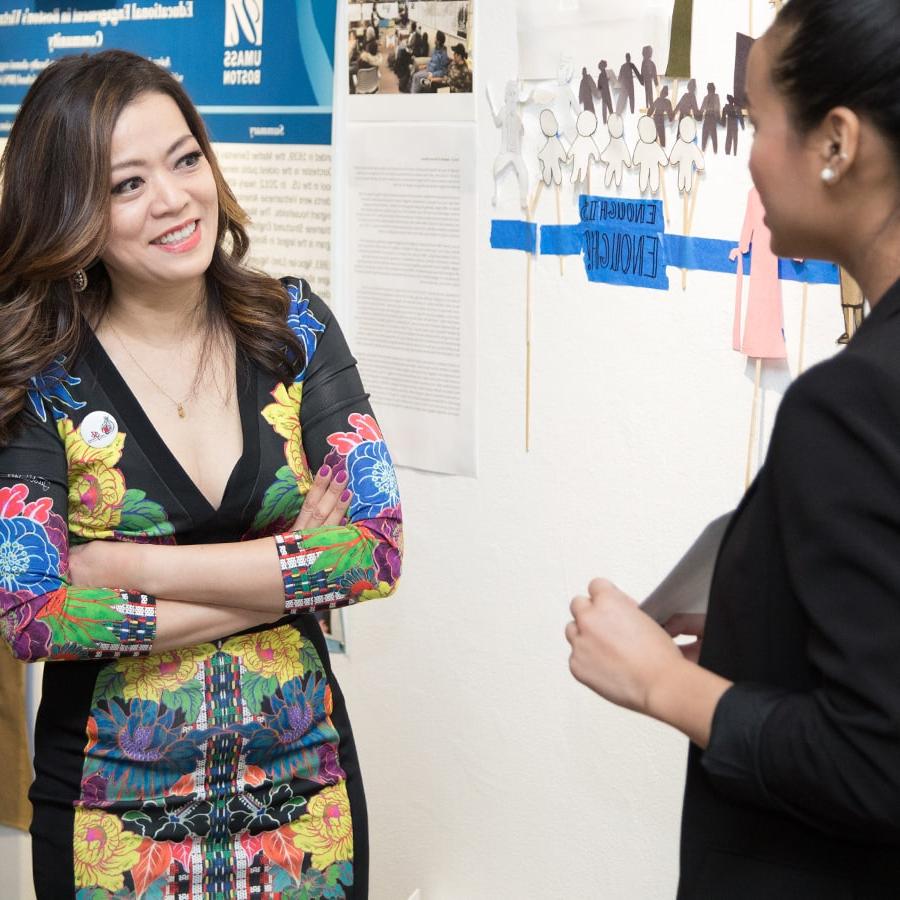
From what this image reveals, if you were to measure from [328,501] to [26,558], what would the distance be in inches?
16.2

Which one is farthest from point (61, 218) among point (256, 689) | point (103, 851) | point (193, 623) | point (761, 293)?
point (761, 293)

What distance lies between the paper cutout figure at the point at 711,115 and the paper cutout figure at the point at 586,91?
23 cm

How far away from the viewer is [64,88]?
1.64 metres

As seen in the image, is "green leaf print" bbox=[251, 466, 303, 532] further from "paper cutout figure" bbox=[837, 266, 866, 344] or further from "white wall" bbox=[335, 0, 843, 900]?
"paper cutout figure" bbox=[837, 266, 866, 344]

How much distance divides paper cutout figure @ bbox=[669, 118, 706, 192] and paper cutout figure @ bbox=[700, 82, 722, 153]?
2 centimetres

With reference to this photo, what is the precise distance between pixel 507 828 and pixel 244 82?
5.70 ft

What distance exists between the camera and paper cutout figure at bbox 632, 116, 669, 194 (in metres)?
2.03

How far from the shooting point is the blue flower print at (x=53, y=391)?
63.7 inches

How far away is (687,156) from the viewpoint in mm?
1987

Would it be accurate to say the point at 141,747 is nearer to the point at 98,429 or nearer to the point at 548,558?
the point at 98,429

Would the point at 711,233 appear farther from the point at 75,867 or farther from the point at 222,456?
the point at 75,867

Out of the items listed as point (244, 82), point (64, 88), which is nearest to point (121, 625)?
point (64, 88)

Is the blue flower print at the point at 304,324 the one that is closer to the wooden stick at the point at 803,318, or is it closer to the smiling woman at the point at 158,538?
the smiling woman at the point at 158,538

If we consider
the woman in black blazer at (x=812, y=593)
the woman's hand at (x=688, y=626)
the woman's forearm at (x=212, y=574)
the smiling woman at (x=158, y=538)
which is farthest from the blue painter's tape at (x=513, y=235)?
the woman in black blazer at (x=812, y=593)
